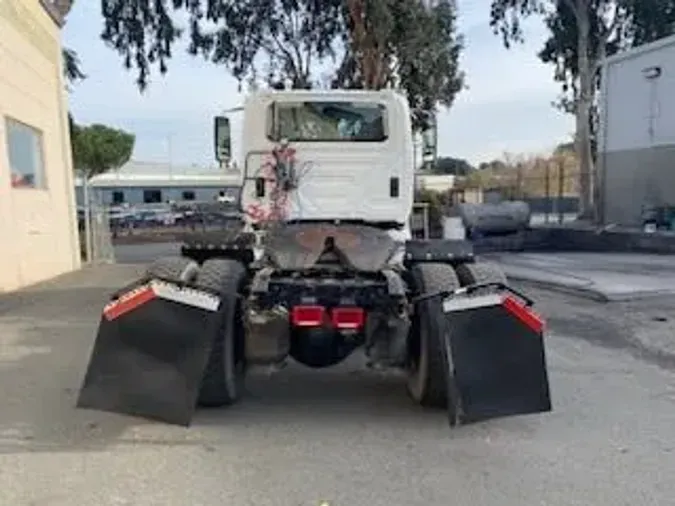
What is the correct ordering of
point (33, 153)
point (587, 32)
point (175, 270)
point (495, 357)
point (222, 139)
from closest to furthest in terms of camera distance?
point (495, 357)
point (175, 270)
point (222, 139)
point (33, 153)
point (587, 32)

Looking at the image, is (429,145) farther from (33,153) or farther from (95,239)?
(95,239)

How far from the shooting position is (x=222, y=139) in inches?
386

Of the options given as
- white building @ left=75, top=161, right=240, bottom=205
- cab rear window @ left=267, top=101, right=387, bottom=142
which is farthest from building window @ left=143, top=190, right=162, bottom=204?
cab rear window @ left=267, top=101, right=387, bottom=142

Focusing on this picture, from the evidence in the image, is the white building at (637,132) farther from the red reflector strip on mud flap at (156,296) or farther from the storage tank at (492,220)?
the red reflector strip on mud flap at (156,296)

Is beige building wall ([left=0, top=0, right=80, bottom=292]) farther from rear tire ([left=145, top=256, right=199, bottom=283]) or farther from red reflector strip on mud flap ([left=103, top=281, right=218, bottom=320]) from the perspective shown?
red reflector strip on mud flap ([left=103, top=281, right=218, bottom=320])

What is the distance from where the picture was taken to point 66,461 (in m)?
5.30

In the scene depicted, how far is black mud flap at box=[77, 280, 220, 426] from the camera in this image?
5.79m

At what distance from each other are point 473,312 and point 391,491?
1.55 metres

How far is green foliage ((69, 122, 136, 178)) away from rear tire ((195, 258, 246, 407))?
33885 millimetres

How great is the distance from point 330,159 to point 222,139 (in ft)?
5.82

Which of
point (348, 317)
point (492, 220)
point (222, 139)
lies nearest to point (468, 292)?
point (348, 317)

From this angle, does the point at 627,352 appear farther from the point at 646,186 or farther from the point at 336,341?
the point at 646,186

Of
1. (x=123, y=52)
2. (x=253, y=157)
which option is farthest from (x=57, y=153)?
(x=253, y=157)

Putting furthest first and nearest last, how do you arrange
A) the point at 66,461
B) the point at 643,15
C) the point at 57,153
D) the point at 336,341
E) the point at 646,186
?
1. the point at 643,15
2. the point at 646,186
3. the point at 57,153
4. the point at 336,341
5. the point at 66,461
